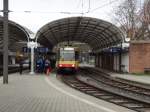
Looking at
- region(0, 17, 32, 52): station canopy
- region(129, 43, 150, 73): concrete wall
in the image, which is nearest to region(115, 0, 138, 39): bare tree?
region(0, 17, 32, 52): station canopy

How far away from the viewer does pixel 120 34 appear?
149 ft

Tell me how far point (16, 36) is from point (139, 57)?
18.1 meters

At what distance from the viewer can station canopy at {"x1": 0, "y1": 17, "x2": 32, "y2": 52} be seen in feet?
146

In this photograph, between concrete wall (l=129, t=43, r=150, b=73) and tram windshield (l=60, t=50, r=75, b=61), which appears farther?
tram windshield (l=60, t=50, r=75, b=61)

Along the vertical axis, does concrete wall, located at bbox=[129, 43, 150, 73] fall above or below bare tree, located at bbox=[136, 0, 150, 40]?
below

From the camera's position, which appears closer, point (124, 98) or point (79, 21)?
point (124, 98)

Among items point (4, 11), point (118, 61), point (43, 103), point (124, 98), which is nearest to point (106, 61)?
point (118, 61)

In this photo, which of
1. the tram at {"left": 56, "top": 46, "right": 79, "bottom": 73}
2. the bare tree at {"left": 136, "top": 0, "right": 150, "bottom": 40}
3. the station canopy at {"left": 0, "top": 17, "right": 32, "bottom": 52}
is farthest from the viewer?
the bare tree at {"left": 136, "top": 0, "right": 150, "bottom": 40}

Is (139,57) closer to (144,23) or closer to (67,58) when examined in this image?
(67,58)

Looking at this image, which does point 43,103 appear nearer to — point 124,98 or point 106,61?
point 124,98

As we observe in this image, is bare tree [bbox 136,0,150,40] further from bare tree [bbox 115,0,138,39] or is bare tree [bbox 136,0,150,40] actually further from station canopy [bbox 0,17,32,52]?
station canopy [bbox 0,17,32,52]

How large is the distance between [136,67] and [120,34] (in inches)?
143

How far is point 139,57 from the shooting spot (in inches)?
1774

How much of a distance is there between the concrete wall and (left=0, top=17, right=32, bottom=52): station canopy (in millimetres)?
10418
